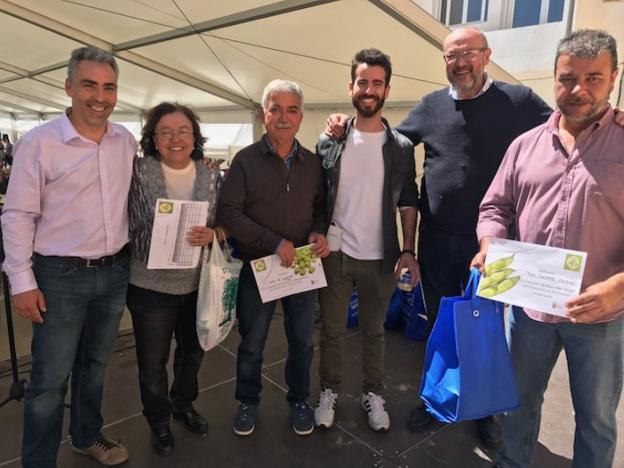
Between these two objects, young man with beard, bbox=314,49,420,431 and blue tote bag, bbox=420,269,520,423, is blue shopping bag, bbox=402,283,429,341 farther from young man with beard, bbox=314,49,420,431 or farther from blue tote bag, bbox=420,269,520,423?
blue tote bag, bbox=420,269,520,423

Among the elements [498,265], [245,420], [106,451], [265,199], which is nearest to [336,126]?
[265,199]

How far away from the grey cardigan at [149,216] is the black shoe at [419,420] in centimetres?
143

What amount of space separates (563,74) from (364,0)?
8.75 ft

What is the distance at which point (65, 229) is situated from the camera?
1.58 meters

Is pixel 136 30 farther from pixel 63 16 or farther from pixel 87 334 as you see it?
pixel 87 334

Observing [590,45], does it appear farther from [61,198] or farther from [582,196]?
[61,198]

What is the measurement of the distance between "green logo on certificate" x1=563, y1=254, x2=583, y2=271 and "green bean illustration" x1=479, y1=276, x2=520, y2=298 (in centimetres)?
16

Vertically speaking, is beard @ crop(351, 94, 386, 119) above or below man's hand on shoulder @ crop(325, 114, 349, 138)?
above

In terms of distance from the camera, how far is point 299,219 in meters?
2.03

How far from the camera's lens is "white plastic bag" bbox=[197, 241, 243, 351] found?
1857 mm

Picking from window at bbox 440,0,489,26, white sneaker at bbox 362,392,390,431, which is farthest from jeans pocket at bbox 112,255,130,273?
window at bbox 440,0,489,26

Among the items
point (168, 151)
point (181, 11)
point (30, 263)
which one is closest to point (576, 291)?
point (168, 151)

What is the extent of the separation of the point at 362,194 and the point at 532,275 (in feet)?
2.94

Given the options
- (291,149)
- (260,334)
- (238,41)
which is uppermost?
(238,41)
